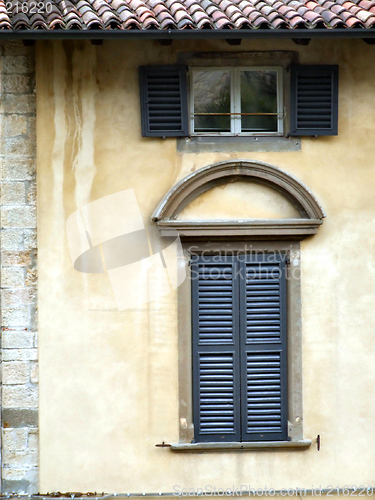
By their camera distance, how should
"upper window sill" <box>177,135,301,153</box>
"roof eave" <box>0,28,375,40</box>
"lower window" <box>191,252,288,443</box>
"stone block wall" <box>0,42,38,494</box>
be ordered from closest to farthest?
"roof eave" <box>0,28,375,40</box> < "stone block wall" <box>0,42,38,494</box> < "upper window sill" <box>177,135,301,153</box> < "lower window" <box>191,252,288,443</box>

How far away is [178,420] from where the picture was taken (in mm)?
6941

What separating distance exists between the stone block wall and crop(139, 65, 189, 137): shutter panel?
115 cm

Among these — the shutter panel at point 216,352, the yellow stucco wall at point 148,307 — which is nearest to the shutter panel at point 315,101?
the yellow stucco wall at point 148,307

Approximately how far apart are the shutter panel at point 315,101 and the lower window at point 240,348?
4.45 feet

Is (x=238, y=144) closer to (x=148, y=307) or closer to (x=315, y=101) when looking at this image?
(x=315, y=101)

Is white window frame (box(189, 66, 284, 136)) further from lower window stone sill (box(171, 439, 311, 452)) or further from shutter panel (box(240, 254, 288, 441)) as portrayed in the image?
lower window stone sill (box(171, 439, 311, 452))

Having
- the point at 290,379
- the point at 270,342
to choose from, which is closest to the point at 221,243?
the point at 270,342

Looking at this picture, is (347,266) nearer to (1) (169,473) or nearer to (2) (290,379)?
(2) (290,379)

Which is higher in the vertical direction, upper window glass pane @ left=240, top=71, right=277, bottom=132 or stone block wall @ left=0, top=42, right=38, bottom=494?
upper window glass pane @ left=240, top=71, right=277, bottom=132

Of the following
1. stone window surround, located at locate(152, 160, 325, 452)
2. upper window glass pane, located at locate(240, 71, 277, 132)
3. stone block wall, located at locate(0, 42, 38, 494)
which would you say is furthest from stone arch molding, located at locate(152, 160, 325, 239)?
stone block wall, located at locate(0, 42, 38, 494)

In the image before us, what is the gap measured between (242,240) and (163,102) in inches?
64.3

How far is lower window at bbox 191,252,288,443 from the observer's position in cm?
700

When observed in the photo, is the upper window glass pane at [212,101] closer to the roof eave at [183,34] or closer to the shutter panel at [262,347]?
the roof eave at [183,34]

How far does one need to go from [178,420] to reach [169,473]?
22.3 inches
